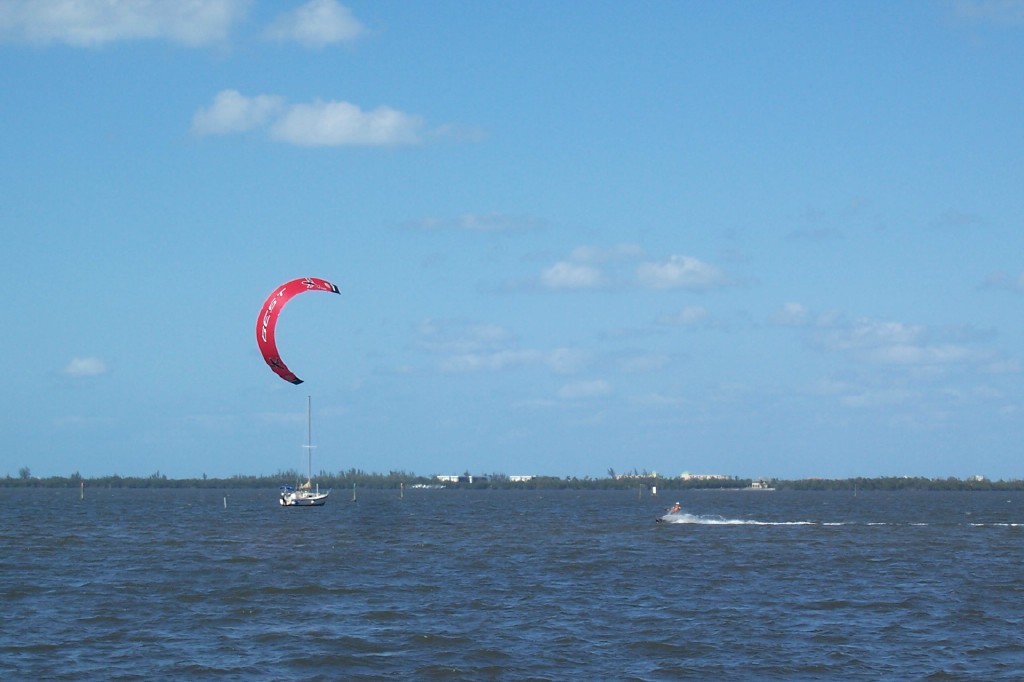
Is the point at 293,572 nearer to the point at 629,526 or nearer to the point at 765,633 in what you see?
the point at 765,633

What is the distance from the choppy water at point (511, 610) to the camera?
80.8ft

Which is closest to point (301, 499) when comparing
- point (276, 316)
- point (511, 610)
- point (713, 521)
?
point (713, 521)

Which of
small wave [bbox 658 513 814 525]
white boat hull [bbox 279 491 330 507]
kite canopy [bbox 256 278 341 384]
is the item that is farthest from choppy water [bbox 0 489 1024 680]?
white boat hull [bbox 279 491 330 507]

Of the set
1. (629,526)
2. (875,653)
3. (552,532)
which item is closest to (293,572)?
(875,653)

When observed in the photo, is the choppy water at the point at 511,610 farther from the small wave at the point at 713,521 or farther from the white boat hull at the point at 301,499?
the white boat hull at the point at 301,499

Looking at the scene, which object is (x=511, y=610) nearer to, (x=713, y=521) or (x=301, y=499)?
(x=713, y=521)

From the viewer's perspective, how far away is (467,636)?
1101 inches

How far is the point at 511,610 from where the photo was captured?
3219 cm

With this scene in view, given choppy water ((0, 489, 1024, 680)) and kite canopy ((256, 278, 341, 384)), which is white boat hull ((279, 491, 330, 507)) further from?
kite canopy ((256, 278, 341, 384))

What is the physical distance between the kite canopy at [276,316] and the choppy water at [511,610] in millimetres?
7535

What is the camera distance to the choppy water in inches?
970

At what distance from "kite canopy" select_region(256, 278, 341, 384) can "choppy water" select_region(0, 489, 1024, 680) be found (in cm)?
753

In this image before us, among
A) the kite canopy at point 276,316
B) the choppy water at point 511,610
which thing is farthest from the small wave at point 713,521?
the kite canopy at point 276,316

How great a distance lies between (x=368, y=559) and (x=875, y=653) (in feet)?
83.4
